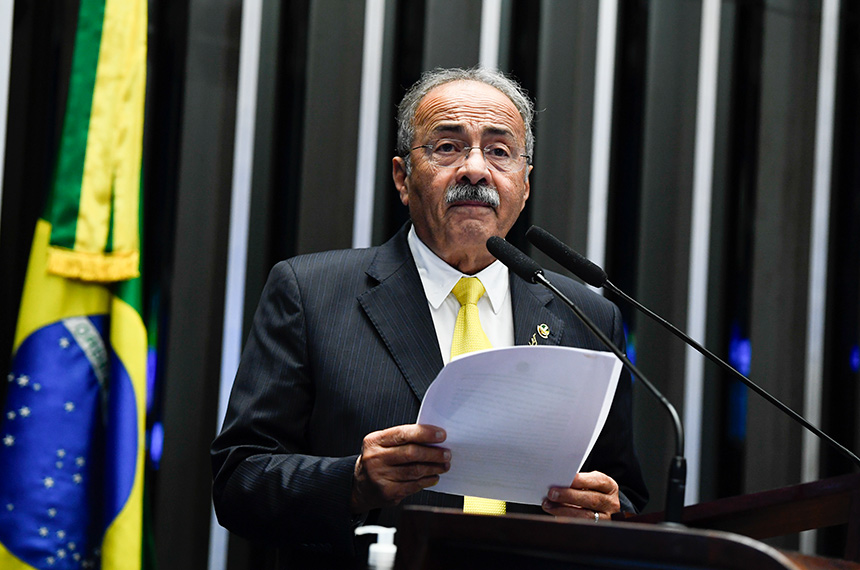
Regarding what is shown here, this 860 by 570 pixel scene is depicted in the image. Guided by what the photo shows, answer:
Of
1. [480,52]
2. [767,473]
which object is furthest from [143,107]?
[767,473]

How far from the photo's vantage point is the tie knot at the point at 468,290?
6.21 ft

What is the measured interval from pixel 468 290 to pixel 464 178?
0.26 meters

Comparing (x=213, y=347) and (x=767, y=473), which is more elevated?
(x=213, y=347)

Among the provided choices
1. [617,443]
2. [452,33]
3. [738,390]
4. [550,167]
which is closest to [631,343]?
[738,390]

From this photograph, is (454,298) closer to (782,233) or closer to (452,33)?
(452,33)

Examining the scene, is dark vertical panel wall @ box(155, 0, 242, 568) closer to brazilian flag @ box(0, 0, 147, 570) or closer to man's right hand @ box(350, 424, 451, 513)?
brazilian flag @ box(0, 0, 147, 570)

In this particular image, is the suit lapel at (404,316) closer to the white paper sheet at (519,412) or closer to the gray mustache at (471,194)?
the gray mustache at (471,194)

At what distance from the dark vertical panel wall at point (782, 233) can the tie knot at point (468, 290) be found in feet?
4.45

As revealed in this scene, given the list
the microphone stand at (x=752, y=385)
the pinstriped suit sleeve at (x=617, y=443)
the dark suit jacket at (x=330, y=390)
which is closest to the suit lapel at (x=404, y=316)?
the dark suit jacket at (x=330, y=390)

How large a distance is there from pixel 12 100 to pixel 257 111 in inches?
25.0

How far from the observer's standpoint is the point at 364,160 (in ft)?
8.45

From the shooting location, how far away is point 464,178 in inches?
77.0

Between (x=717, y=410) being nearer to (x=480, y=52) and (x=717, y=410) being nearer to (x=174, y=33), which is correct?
(x=480, y=52)

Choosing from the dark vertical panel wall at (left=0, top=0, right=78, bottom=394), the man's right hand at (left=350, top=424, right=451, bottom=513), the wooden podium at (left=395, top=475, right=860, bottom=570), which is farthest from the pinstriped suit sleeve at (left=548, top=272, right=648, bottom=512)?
the dark vertical panel wall at (left=0, top=0, right=78, bottom=394)
